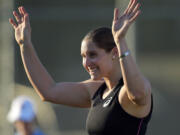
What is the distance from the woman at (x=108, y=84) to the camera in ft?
12.3

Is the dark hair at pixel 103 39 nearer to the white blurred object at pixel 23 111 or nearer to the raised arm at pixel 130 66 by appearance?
the raised arm at pixel 130 66

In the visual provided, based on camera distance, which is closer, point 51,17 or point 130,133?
point 130,133

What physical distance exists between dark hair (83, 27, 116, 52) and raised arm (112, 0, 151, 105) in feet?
1.33

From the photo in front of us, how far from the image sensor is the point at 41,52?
440 inches

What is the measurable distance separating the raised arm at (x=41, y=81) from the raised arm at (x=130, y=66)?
A: 0.87m

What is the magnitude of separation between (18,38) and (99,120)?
2.92 feet

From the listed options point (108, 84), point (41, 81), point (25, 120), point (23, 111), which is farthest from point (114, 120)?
point (23, 111)

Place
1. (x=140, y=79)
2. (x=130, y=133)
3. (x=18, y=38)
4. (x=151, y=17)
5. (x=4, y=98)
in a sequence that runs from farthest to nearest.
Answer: (x=151, y=17), (x=4, y=98), (x=18, y=38), (x=130, y=133), (x=140, y=79)

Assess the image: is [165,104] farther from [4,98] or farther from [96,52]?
[96,52]

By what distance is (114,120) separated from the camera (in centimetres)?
403

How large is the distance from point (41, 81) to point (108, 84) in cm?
56

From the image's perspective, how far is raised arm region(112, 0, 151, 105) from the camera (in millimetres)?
3721

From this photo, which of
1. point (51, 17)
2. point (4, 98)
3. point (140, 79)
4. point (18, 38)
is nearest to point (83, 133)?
point (4, 98)

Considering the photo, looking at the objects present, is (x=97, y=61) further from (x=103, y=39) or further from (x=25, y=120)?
(x=25, y=120)
